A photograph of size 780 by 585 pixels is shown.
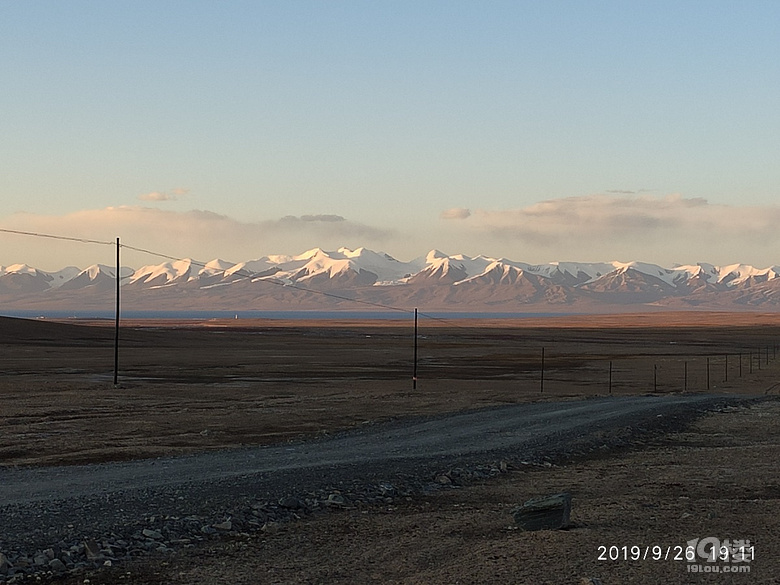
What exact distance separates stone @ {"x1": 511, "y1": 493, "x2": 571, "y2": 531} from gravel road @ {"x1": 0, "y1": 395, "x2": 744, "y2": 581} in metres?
3.84

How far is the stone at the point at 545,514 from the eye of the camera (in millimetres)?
13742

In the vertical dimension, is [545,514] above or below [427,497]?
above

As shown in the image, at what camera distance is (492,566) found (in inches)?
472

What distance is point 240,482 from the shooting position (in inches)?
701

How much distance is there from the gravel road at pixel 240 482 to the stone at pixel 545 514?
384 centimetres

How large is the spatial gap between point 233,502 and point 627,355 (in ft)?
270

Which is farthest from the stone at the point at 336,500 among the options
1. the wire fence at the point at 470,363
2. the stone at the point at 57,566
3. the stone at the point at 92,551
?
the wire fence at the point at 470,363

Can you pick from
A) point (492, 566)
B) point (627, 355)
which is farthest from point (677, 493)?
point (627, 355)

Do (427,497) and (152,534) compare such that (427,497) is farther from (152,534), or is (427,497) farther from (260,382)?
(260,382)

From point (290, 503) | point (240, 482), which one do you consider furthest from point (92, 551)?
point (240, 482)

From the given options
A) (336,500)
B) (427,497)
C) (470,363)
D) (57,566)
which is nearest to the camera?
(57,566)

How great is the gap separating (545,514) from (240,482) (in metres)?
6.36

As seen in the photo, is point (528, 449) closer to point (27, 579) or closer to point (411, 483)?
point (411, 483)

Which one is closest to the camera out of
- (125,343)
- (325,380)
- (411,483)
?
(411,483)
